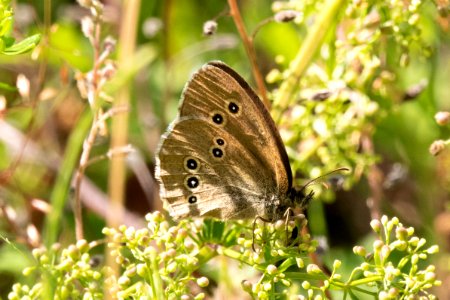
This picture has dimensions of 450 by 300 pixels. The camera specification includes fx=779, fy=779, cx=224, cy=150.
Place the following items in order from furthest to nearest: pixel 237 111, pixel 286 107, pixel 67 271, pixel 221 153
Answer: pixel 286 107, pixel 221 153, pixel 237 111, pixel 67 271

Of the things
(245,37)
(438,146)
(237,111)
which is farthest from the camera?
(245,37)

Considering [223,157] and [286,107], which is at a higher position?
[286,107]

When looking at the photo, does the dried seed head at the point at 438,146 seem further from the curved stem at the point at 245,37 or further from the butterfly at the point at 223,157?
the curved stem at the point at 245,37

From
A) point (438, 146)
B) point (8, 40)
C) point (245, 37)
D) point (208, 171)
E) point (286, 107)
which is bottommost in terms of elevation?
point (438, 146)

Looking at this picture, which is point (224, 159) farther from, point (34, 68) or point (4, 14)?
point (34, 68)

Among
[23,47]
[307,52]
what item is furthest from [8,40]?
[307,52]

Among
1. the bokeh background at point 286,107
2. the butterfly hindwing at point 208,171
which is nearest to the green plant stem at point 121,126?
the bokeh background at point 286,107

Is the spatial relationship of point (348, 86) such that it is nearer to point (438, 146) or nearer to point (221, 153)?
point (221, 153)

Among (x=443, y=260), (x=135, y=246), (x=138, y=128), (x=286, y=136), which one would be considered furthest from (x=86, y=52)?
(x=135, y=246)

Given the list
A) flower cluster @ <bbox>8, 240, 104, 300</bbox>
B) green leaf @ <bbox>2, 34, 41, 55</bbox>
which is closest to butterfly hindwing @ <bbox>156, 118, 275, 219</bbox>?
flower cluster @ <bbox>8, 240, 104, 300</bbox>
